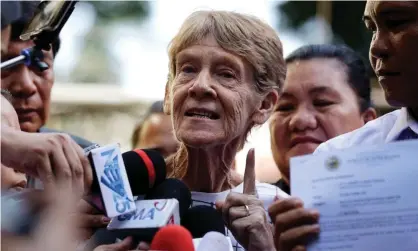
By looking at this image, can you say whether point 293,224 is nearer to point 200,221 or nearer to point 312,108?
point 200,221

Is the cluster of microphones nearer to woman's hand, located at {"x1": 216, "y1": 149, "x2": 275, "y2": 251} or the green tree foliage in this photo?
woman's hand, located at {"x1": 216, "y1": 149, "x2": 275, "y2": 251}

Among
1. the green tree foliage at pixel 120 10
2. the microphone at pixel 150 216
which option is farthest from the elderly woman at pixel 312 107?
the green tree foliage at pixel 120 10

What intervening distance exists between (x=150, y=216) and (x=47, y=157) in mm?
297

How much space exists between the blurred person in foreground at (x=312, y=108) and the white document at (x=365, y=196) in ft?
4.20

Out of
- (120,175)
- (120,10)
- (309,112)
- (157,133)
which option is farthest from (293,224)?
(120,10)

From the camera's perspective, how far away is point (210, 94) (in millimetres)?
2539

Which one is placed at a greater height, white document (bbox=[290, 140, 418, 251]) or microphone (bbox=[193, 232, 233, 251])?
white document (bbox=[290, 140, 418, 251])

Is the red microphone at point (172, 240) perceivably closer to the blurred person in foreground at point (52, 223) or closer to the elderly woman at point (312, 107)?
the blurred person in foreground at point (52, 223)

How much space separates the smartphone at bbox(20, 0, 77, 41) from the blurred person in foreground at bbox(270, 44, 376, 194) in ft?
4.45

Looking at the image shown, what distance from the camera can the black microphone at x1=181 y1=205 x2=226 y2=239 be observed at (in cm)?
217

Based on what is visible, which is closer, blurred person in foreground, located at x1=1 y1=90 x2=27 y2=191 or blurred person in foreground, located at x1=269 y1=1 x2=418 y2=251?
blurred person in foreground, located at x1=1 y1=90 x2=27 y2=191

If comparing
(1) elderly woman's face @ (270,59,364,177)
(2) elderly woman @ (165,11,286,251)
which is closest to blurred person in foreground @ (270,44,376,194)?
(1) elderly woman's face @ (270,59,364,177)

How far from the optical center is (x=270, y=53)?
2.71 metres

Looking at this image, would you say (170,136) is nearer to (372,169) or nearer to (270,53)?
(270,53)
